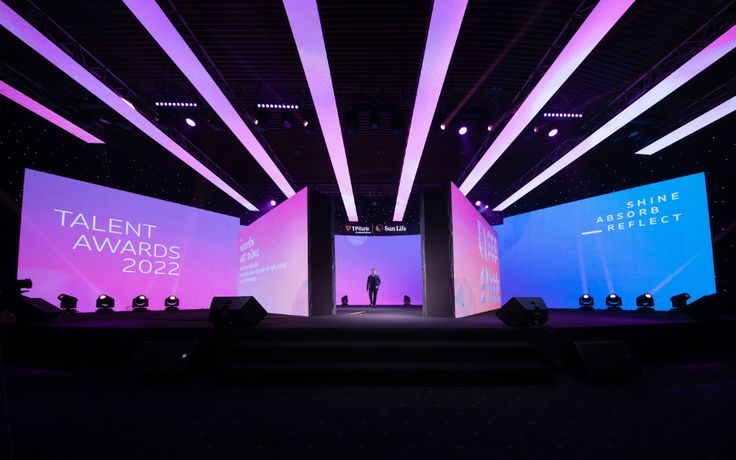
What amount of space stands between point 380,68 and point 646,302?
7724mm

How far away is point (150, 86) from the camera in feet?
20.0

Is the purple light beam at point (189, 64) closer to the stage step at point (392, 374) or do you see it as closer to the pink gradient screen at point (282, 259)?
the pink gradient screen at point (282, 259)

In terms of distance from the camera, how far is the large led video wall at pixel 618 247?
7645 millimetres

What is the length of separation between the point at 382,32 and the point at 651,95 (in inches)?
185

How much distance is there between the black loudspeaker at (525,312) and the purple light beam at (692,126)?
5320 mm

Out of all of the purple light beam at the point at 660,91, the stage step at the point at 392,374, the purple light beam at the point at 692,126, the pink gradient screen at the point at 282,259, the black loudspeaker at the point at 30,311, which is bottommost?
the stage step at the point at 392,374

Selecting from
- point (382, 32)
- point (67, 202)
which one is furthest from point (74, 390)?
point (67, 202)

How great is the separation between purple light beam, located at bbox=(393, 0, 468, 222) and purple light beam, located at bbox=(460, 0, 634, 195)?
1565 mm

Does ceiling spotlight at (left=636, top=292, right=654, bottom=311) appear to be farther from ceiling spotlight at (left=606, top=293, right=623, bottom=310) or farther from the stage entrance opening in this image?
the stage entrance opening

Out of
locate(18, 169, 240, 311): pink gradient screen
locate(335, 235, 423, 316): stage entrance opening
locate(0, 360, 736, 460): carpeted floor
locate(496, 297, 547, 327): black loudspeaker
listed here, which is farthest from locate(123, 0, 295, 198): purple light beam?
locate(335, 235, 423, 316): stage entrance opening

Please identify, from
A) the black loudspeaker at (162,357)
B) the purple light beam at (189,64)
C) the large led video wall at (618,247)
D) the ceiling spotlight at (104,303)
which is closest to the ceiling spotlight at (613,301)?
the large led video wall at (618,247)

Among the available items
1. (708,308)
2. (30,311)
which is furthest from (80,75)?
(708,308)

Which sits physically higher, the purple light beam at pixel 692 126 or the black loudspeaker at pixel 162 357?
the purple light beam at pixel 692 126

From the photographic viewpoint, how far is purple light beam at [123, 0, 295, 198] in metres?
4.26
